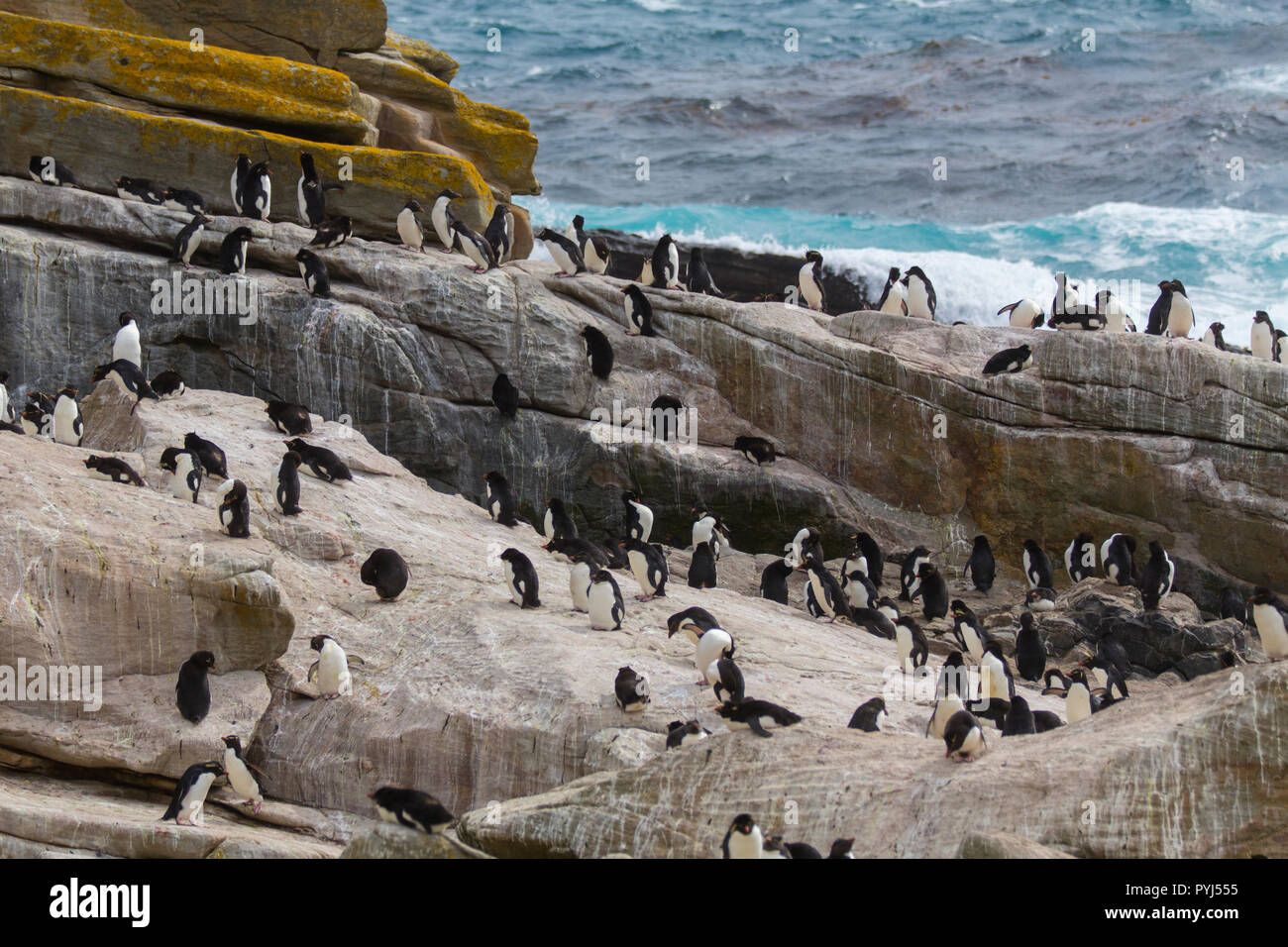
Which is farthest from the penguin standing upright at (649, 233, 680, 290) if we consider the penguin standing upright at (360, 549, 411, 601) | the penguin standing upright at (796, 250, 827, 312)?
the penguin standing upright at (360, 549, 411, 601)

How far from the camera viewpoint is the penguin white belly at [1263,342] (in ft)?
62.5

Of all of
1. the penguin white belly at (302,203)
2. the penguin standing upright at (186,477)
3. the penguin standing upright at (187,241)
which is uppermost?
the penguin white belly at (302,203)

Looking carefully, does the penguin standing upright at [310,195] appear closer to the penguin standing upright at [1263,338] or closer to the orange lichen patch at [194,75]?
the orange lichen patch at [194,75]

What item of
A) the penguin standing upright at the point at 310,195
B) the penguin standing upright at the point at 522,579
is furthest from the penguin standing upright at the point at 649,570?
the penguin standing upright at the point at 310,195

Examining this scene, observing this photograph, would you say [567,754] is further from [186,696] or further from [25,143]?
[25,143]

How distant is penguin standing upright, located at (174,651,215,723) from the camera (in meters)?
9.93

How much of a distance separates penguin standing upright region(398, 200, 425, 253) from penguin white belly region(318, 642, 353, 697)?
8807 mm

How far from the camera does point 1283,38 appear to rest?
165 feet

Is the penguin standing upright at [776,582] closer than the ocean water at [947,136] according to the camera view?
Yes

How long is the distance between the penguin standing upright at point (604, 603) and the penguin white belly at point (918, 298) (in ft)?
31.6

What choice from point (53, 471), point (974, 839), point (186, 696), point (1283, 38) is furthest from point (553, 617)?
point (1283, 38)

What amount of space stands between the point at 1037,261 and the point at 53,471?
96.8 feet

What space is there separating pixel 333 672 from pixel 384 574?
1.37m

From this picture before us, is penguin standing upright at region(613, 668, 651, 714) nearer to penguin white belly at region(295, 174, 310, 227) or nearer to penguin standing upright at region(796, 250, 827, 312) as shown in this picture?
penguin white belly at region(295, 174, 310, 227)
